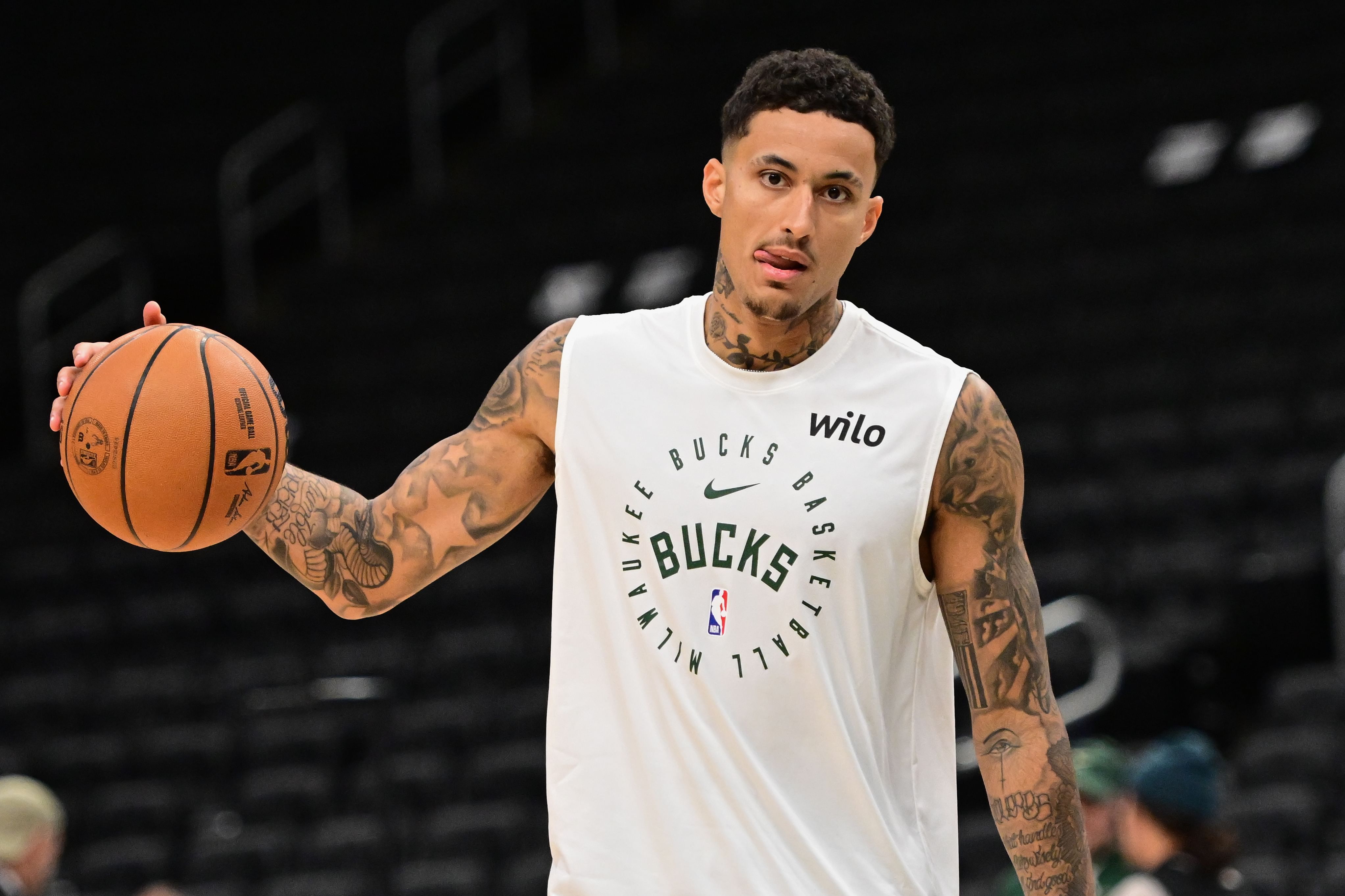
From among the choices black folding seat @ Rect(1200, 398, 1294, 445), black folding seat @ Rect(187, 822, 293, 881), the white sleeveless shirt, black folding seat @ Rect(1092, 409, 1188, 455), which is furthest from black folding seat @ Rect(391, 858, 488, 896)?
the white sleeveless shirt

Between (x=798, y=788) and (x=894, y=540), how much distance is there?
1.14 feet

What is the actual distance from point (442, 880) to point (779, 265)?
516 cm

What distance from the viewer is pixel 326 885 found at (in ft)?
23.7

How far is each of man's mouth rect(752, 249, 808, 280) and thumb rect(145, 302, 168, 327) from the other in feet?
2.91

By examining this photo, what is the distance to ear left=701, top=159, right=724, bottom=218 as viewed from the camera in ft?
8.33

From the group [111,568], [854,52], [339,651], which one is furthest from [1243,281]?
[111,568]

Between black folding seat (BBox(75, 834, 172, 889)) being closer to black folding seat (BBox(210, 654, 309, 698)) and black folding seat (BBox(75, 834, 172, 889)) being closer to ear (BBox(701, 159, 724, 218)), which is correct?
black folding seat (BBox(210, 654, 309, 698))

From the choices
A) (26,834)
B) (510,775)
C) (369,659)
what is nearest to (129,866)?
(369,659)

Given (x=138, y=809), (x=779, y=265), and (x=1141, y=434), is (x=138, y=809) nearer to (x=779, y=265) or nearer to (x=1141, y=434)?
(x=1141, y=434)

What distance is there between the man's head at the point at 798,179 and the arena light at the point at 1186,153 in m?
7.94

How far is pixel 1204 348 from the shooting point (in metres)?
8.96

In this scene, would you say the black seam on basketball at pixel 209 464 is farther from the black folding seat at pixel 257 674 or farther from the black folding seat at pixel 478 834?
the black folding seat at pixel 257 674

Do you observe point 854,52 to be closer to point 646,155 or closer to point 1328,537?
point 646,155

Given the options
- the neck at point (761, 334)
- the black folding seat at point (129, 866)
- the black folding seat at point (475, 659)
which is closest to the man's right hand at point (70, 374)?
the neck at point (761, 334)
